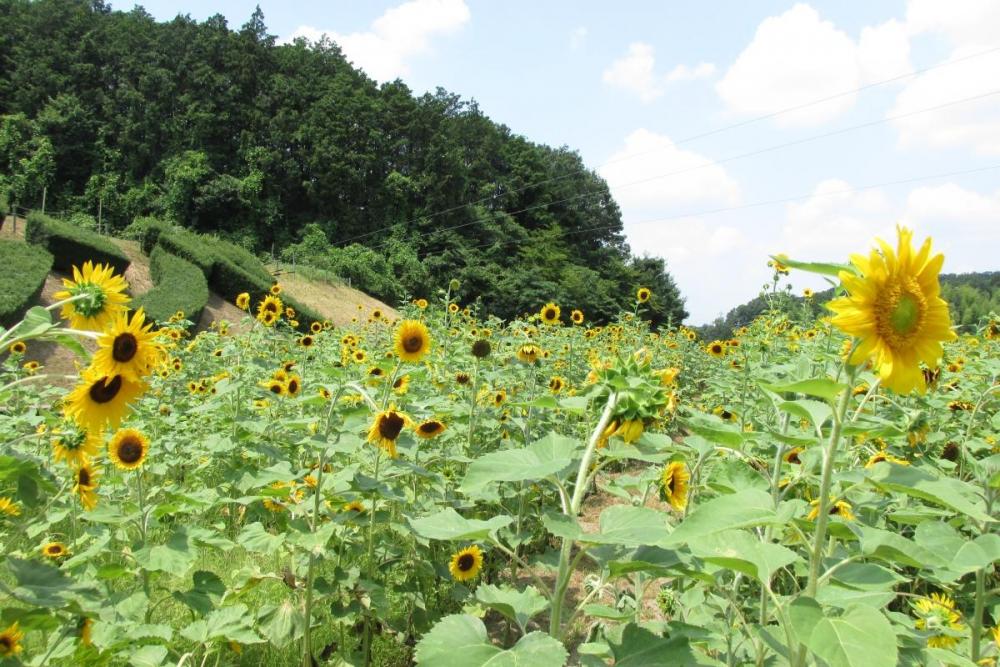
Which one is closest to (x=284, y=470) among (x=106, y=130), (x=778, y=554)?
(x=778, y=554)

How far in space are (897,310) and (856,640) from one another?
0.53m

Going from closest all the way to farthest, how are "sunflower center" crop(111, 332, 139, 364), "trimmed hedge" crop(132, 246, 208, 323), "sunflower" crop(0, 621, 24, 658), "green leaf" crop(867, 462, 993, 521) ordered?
"green leaf" crop(867, 462, 993, 521), "sunflower center" crop(111, 332, 139, 364), "sunflower" crop(0, 621, 24, 658), "trimmed hedge" crop(132, 246, 208, 323)

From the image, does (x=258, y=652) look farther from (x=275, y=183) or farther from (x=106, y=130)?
(x=106, y=130)

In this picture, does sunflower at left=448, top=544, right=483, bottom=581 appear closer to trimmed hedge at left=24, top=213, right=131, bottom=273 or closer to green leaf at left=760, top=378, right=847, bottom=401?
green leaf at left=760, top=378, right=847, bottom=401

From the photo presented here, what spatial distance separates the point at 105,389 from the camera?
1.55 meters

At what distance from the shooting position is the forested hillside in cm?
3466

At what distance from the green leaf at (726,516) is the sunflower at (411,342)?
2.08 meters

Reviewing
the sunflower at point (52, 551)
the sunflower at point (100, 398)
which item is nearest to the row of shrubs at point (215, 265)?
the sunflower at point (52, 551)

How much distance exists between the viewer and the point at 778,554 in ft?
3.56

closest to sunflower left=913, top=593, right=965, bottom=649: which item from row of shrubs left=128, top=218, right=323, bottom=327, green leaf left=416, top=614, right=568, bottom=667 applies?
green leaf left=416, top=614, right=568, bottom=667

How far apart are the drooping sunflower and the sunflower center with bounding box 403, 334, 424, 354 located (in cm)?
151

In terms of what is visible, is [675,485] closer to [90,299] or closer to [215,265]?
[90,299]

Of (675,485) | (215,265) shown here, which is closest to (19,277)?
(215,265)

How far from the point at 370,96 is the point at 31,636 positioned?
45218 mm
